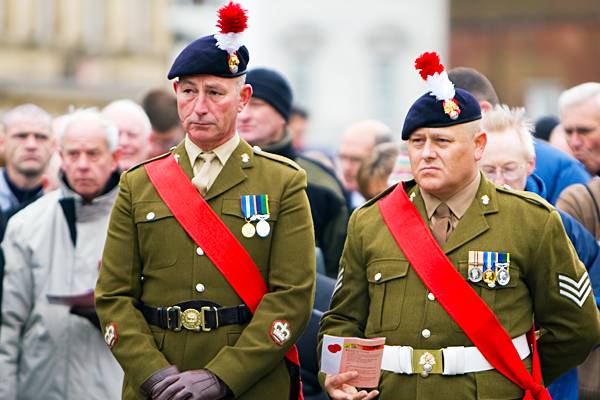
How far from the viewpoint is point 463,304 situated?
631cm

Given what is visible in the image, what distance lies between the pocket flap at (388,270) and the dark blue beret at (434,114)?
1.66 ft

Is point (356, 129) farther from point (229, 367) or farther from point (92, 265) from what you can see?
point (229, 367)

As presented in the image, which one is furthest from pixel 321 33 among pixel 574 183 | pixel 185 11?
pixel 574 183

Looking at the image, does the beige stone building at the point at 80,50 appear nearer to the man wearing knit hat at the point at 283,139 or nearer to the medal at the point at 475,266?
the man wearing knit hat at the point at 283,139

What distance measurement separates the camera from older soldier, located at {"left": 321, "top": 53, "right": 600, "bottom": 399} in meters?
6.32

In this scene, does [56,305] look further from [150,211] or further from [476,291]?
[476,291]

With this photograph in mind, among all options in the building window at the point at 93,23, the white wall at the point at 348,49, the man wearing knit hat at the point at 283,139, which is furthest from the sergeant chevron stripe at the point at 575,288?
the white wall at the point at 348,49

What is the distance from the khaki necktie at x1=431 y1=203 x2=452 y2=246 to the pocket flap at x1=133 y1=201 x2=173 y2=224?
106 cm

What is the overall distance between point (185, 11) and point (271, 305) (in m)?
49.1

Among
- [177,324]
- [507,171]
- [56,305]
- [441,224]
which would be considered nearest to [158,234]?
[177,324]

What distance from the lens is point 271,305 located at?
647cm

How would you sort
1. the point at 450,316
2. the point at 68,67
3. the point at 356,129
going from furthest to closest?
the point at 68,67 < the point at 356,129 < the point at 450,316

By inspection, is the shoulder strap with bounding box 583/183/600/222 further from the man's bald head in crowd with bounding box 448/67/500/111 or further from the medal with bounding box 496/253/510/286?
the medal with bounding box 496/253/510/286

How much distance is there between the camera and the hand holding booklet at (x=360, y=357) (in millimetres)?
6160
